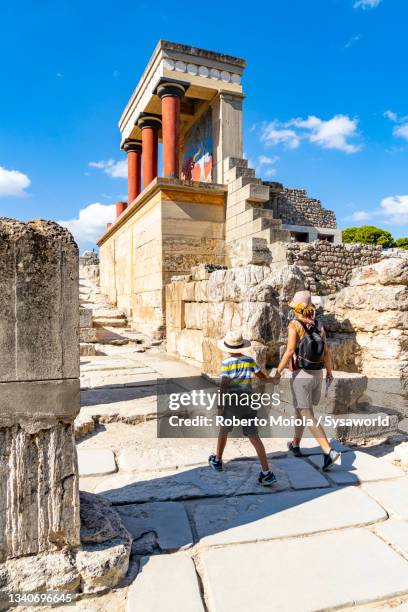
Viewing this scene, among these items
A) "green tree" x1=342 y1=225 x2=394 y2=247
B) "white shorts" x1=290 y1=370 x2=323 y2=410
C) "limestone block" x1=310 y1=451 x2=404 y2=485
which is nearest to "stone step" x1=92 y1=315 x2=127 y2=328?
"white shorts" x1=290 y1=370 x2=323 y2=410

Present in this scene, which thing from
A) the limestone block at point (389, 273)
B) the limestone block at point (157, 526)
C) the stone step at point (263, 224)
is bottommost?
the limestone block at point (157, 526)

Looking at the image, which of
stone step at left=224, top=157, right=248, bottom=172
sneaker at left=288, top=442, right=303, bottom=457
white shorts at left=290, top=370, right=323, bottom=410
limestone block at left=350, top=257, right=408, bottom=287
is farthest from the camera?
stone step at left=224, top=157, right=248, bottom=172

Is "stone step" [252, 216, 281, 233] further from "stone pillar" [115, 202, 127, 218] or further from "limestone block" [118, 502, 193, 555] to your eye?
"limestone block" [118, 502, 193, 555]

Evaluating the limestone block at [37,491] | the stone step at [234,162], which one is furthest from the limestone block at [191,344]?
the stone step at [234,162]

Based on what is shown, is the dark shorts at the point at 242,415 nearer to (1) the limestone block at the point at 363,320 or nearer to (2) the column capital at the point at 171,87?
(1) the limestone block at the point at 363,320

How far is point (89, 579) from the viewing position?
5.97ft

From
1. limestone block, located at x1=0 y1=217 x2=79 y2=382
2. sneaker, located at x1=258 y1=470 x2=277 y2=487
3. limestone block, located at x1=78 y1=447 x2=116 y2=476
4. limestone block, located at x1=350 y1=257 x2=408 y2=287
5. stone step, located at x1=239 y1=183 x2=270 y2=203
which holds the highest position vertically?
stone step, located at x1=239 y1=183 x2=270 y2=203

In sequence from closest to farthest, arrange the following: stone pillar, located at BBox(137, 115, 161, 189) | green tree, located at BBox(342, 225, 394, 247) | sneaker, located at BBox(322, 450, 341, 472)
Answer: sneaker, located at BBox(322, 450, 341, 472)
stone pillar, located at BBox(137, 115, 161, 189)
green tree, located at BBox(342, 225, 394, 247)

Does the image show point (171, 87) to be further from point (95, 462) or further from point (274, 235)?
point (95, 462)

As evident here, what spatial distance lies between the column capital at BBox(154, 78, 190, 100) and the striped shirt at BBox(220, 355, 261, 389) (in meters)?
11.0

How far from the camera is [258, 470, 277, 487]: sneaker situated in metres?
2.84

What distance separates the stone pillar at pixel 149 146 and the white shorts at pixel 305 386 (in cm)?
1190

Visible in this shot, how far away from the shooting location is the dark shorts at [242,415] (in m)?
2.95

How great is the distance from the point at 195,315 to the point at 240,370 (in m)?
3.90
